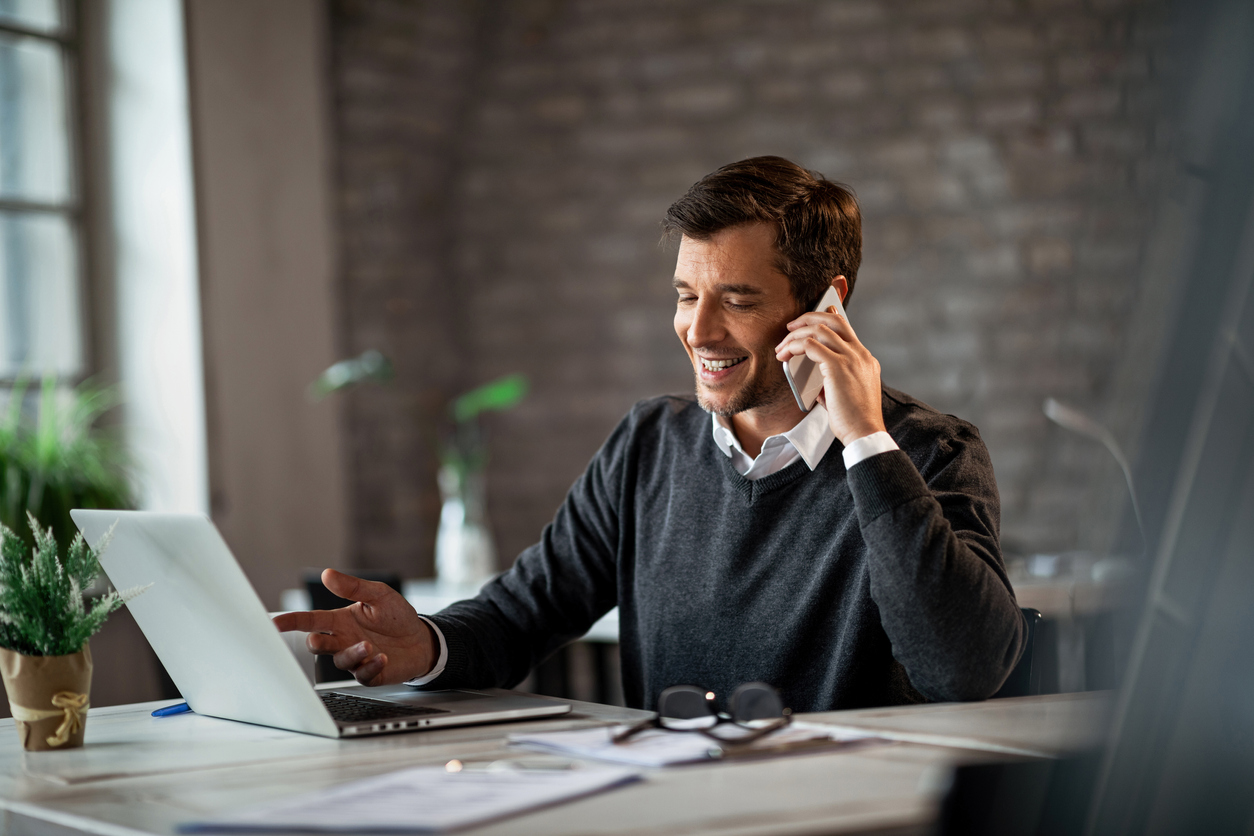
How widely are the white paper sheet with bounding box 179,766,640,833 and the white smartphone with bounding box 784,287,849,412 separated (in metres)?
0.77

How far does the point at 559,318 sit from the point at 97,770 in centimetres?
332

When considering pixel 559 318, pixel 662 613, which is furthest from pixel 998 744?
pixel 559 318

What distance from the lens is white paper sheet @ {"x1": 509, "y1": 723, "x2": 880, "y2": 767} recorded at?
3.43ft

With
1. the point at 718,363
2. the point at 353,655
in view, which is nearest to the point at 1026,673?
the point at 718,363

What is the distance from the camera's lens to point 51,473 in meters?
2.80

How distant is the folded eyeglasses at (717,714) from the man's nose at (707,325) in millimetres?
655

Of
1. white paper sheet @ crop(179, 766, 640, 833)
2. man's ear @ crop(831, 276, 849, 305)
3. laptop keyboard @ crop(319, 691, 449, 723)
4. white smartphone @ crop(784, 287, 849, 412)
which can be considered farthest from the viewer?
man's ear @ crop(831, 276, 849, 305)

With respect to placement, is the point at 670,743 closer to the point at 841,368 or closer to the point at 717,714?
the point at 717,714

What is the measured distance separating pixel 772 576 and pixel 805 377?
0.88 feet

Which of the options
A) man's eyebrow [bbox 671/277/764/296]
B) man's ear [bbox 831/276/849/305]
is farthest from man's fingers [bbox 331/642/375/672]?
man's ear [bbox 831/276/849/305]

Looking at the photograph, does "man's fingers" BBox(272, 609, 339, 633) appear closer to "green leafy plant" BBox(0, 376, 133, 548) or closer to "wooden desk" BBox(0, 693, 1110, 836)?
"wooden desk" BBox(0, 693, 1110, 836)

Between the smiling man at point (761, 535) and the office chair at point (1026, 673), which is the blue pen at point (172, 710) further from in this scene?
the office chair at point (1026, 673)

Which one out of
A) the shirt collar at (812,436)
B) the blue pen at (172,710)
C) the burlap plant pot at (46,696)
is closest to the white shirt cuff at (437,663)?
the blue pen at (172,710)

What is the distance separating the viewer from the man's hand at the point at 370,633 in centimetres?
144
